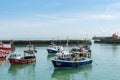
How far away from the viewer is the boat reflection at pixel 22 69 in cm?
3762

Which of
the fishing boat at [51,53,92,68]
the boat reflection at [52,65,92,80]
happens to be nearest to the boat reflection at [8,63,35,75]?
the fishing boat at [51,53,92,68]

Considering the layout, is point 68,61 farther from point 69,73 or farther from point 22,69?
point 22,69

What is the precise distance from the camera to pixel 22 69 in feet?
133

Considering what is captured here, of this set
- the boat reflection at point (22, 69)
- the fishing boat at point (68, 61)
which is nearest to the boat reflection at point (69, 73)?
the fishing boat at point (68, 61)

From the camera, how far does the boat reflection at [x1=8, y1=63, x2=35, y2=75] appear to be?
123 ft

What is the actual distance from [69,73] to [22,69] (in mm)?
8198

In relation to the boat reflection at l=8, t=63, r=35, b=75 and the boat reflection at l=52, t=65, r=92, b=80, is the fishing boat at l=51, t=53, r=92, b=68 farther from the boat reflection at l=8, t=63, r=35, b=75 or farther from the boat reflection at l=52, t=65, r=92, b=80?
the boat reflection at l=8, t=63, r=35, b=75

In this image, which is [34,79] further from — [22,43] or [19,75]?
[22,43]

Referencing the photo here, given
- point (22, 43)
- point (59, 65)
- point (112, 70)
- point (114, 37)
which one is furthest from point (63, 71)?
point (114, 37)

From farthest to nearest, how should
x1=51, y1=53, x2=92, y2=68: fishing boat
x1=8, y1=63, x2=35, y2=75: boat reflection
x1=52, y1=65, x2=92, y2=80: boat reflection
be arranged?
x1=51, y1=53, x2=92, y2=68: fishing boat, x1=8, y1=63, x2=35, y2=75: boat reflection, x1=52, y1=65, x2=92, y2=80: boat reflection

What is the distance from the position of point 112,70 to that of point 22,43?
8029 centimetres

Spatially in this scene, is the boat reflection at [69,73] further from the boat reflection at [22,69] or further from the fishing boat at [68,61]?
the boat reflection at [22,69]

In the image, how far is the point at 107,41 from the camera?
397ft

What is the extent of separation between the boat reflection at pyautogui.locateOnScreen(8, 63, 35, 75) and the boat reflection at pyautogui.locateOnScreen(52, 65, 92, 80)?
3.86 metres
